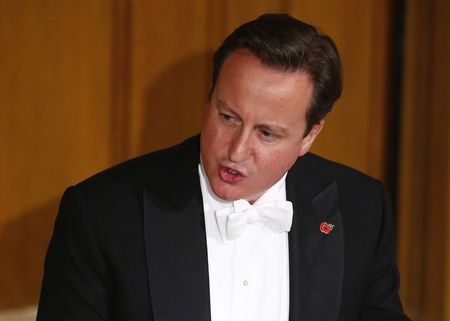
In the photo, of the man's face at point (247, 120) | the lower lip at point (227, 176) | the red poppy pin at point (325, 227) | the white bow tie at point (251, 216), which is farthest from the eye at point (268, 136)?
the red poppy pin at point (325, 227)

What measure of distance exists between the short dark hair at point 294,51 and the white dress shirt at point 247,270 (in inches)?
12.2

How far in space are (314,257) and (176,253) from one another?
1.31 ft

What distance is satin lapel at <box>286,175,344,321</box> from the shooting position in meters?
2.28

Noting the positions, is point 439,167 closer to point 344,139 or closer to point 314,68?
point 344,139

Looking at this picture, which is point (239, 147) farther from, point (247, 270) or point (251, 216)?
point (247, 270)

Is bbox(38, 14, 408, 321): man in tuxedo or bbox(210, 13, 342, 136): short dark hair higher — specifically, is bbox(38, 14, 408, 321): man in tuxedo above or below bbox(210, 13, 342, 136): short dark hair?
below

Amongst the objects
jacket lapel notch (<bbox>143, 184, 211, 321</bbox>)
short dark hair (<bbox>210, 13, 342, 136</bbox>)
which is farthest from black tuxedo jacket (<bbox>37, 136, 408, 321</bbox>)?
short dark hair (<bbox>210, 13, 342, 136</bbox>)

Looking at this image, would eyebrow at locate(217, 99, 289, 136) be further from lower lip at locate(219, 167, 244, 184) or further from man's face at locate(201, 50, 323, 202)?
lower lip at locate(219, 167, 244, 184)

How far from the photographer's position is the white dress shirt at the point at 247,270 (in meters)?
2.25

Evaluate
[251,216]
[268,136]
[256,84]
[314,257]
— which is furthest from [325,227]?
[256,84]

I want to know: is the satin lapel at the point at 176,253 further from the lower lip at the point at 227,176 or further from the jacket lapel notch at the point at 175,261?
the lower lip at the point at 227,176

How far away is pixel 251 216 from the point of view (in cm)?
226

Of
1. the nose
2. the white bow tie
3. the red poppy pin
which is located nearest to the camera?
the nose

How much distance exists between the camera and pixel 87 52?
10.1 feet
